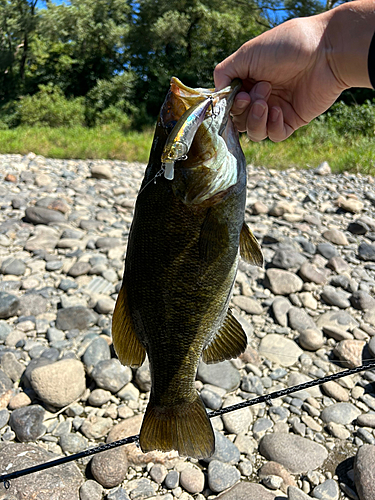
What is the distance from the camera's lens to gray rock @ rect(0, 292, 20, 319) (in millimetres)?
5059

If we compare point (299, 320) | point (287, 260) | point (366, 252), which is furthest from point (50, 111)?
point (299, 320)

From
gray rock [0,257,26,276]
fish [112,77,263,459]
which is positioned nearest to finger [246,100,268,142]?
fish [112,77,263,459]

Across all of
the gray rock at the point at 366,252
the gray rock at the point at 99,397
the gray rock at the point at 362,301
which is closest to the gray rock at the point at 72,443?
the gray rock at the point at 99,397

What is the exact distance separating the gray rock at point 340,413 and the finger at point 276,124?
9.37 ft

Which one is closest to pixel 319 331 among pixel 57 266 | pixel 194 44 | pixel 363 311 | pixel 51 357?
pixel 363 311

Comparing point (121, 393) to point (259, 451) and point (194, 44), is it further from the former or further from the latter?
point (194, 44)

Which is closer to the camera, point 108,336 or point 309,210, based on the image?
point 108,336

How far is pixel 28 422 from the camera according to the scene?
150 inches

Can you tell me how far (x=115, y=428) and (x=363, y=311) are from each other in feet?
11.8

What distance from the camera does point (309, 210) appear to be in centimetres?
857

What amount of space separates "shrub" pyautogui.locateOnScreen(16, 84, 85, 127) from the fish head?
25731 mm

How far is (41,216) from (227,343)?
6136mm

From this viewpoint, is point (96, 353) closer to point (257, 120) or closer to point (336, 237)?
point (257, 120)

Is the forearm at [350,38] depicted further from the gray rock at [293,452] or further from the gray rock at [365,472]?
the gray rock at [293,452]
